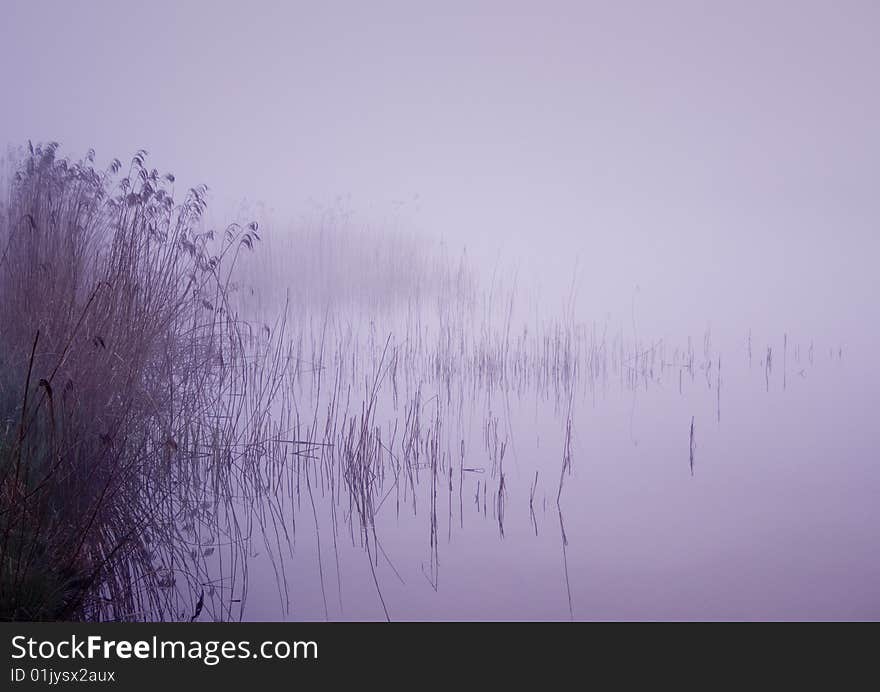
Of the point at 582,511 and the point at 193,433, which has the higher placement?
the point at 193,433

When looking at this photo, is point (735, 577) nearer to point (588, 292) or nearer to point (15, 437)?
point (15, 437)

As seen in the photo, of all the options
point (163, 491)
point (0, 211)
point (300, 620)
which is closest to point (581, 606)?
point (300, 620)

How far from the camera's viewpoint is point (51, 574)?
152cm

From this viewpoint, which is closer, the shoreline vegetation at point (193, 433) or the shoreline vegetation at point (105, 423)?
the shoreline vegetation at point (105, 423)

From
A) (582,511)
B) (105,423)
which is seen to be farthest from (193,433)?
(582,511)

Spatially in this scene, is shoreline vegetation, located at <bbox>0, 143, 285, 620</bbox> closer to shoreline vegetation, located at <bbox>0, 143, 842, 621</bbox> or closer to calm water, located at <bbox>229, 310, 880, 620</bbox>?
shoreline vegetation, located at <bbox>0, 143, 842, 621</bbox>

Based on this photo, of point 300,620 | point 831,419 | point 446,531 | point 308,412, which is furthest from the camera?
point 831,419

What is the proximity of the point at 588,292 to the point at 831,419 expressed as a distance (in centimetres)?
489

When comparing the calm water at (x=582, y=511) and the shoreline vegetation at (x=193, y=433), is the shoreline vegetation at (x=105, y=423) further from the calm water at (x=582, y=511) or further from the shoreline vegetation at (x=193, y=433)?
the calm water at (x=582, y=511)

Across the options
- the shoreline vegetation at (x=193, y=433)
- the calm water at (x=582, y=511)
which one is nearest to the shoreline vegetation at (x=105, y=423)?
the shoreline vegetation at (x=193, y=433)

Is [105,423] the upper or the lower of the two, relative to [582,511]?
upper

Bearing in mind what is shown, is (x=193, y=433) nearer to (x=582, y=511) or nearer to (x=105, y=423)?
(x=105, y=423)

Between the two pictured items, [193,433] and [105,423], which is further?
[193,433]
